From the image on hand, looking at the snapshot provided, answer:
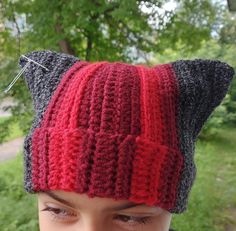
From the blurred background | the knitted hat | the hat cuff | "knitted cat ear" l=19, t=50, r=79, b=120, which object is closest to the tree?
the blurred background

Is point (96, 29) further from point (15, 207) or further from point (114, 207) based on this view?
point (114, 207)

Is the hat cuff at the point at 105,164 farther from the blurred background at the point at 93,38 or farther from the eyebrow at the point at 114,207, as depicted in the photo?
the blurred background at the point at 93,38

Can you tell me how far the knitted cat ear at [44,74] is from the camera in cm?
115

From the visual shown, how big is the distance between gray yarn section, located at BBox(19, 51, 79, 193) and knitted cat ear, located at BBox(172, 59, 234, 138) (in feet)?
1.19

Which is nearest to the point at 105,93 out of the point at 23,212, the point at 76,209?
the point at 76,209

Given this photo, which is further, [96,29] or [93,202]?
[96,29]

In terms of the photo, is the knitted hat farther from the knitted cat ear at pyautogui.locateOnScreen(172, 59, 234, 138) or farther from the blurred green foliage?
the blurred green foliage

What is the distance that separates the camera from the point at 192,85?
1152 millimetres

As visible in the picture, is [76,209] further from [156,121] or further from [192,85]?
[192,85]

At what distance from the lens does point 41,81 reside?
1.19 meters

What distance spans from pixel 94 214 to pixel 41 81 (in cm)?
45

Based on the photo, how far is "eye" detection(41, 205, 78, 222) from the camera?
3.51ft

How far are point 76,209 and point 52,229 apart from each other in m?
0.14

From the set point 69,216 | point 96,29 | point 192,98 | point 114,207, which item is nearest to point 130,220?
point 114,207
